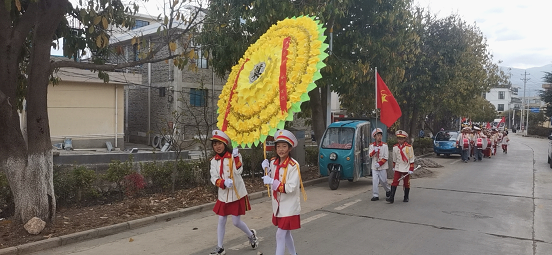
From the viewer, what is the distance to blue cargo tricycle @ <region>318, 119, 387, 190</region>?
11.4 metres

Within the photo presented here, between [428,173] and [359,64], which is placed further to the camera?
[428,173]

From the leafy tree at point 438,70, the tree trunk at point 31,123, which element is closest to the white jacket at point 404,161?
the tree trunk at point 31,123

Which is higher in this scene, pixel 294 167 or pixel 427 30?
pixel 427 30

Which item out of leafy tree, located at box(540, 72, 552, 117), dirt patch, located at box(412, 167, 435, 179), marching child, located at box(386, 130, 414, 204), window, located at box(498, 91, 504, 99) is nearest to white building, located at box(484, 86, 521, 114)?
window, located at box(498, 91, 504, 99)

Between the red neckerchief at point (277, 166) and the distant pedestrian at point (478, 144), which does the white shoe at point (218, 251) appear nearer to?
the red neckerchief at point (277, 166)

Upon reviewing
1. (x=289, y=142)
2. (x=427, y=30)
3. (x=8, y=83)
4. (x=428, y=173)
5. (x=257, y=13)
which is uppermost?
(x=427, y=30)

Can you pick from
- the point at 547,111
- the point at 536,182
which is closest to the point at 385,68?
the point at 536,182

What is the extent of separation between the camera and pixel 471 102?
83.1 feet

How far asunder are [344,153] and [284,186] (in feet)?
23.3

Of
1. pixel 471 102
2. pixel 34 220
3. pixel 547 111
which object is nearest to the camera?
pixel 34 220

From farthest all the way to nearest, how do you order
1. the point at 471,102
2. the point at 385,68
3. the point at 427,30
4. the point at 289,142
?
the point at 471,102, the point at 427,30, the point at 385,68, the point at 289,142

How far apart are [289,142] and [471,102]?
2388cm

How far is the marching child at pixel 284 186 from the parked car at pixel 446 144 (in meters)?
19.0

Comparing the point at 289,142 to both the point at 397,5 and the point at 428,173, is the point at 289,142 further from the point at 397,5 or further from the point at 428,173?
the point at 428,173
